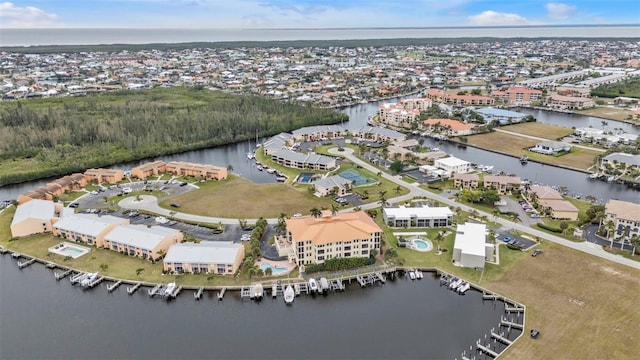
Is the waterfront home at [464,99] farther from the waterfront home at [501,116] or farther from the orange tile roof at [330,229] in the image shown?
the orange tile roof at [330,229]

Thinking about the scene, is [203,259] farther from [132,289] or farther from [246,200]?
[246,200]

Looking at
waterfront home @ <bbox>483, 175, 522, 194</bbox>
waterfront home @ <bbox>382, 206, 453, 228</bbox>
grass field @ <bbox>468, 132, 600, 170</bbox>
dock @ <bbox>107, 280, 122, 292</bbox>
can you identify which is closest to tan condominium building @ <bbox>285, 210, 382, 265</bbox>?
waterfront home @ <bbox>382, 206, 453, 228</bbox>

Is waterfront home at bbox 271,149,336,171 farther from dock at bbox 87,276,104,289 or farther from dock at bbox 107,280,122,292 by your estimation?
dock at bbox 87,276,104,289

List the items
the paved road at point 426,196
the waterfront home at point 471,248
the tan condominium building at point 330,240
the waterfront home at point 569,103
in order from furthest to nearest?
the waterfront home at point 569,103, the paved road at point 426,196, the tan condominium building at point 330,240, the waterfront home at point 471,248

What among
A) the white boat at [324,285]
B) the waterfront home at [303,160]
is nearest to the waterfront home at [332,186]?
the waterfront home at [303,160]

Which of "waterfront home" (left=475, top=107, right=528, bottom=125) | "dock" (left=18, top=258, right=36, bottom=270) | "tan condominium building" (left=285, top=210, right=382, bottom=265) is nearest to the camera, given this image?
"tan condominium building" (left=285, top=210, right=382, bottom=265)

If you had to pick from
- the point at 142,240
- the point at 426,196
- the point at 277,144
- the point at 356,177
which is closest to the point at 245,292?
the point at 142,240
